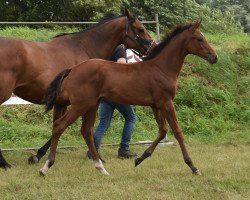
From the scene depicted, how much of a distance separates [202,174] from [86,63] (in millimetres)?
2092

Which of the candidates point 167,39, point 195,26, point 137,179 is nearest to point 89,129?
point 137,179

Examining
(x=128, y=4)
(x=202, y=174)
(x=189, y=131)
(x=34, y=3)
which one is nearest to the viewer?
(x=202, y=174)

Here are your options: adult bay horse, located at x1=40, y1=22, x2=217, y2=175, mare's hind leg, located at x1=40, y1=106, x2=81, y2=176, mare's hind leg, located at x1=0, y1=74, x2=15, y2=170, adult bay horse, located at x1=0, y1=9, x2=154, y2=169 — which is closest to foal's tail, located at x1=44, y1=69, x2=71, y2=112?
adult bay horse, located at x1=40, y1=22, x2=217, y2=175

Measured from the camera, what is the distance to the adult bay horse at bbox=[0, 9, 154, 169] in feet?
24.2

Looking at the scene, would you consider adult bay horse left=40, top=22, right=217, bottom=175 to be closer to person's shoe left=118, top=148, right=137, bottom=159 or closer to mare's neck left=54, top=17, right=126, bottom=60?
mare's neck left=54, top=17, right=126, bottom=60

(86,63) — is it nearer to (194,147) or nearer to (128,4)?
(194,147)

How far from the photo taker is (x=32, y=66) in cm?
752

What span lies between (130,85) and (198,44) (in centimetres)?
113

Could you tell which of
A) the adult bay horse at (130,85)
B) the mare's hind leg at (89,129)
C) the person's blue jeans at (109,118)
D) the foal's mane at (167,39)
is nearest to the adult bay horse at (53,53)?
the mare's hind leg at (89,129)

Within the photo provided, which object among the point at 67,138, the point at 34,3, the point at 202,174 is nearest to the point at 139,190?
the point at 202,174

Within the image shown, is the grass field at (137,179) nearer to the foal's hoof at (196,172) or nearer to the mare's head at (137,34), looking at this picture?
the foal's hoof at (196,172)

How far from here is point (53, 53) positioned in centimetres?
774

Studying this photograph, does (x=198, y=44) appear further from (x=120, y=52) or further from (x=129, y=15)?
(x=120, y=52)

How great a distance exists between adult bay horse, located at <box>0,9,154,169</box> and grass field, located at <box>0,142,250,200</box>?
0.91 metres
